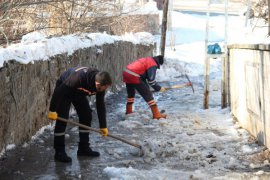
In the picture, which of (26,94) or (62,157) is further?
(26,94)

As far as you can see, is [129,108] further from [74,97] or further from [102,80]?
[102,80]

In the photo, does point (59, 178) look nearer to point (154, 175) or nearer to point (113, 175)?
point (113, 175)

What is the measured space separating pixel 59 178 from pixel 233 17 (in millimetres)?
40092

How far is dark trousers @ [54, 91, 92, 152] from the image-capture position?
23.5 ft

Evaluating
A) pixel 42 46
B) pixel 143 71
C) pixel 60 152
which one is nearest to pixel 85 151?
pixel 60 152

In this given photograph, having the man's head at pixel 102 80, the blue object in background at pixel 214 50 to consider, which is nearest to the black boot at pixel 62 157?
the man's head at pixel 102 80

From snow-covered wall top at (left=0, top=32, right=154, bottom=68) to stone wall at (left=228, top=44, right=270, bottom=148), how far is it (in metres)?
3.55

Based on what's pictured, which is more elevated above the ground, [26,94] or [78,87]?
[78,87]

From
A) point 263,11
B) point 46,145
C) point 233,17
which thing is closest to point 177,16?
point 233,17

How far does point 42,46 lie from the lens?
9.16 m

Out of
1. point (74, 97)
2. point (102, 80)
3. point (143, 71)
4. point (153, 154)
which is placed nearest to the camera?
point (102, 80)

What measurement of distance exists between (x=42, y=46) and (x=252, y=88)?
3.81m

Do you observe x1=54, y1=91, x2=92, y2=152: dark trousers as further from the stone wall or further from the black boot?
the stone wall

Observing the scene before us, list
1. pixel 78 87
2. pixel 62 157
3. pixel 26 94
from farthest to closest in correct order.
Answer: pixel 26 94 < pixel 62 157 < pixel 78 87
